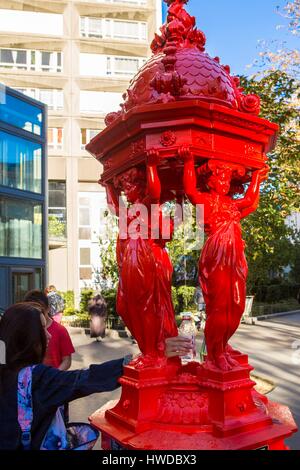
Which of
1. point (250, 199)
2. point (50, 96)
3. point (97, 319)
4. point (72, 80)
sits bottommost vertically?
point (97, 319)

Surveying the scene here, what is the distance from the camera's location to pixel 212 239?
2.59 m

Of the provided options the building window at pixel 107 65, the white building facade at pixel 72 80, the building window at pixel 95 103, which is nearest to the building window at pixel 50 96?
the white building facade at pixel 72 80

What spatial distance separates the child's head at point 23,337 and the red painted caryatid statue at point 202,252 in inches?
29.6

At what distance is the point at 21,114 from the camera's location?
18.3 m

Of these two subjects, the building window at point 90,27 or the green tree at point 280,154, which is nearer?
the green tree at point 280,154

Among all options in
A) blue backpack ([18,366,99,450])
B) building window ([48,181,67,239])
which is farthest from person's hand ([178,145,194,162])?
building window ([48,181,67,239])

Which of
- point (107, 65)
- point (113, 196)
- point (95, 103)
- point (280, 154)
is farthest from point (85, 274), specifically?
point (113, 196)

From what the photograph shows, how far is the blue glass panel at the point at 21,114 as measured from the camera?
17500 millimetres

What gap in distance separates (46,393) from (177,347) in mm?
1094

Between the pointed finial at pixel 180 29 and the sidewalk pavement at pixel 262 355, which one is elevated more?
the pointed finial at pixel 180 29

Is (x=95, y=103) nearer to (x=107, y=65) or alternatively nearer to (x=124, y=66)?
(x=107, y=65)

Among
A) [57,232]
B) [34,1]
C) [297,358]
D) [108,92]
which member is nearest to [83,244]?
[57,232]

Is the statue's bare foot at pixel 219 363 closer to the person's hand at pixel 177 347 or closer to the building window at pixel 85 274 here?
the person's hand at pixel 177 347

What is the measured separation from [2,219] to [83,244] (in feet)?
34.9
